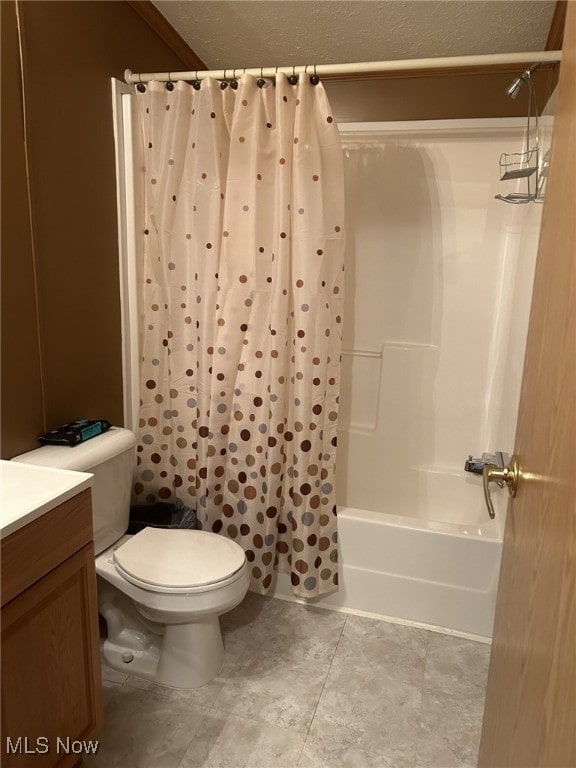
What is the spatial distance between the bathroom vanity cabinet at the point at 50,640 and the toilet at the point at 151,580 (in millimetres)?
291

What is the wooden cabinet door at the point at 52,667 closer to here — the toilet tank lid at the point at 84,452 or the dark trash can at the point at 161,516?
the toilet tank lid at the point at 84,452

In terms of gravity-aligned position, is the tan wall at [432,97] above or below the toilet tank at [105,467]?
above

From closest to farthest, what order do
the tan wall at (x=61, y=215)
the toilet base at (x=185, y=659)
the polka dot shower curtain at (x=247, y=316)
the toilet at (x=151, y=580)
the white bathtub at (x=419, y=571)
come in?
the tan wall at (x=61, y=215) → the toilet at (x=151, y=580) → the toilet base at (x=185, y=659) → the polka dot shower curtain at (x=247, y=316) → the white bathtub at (x=419, y=571)

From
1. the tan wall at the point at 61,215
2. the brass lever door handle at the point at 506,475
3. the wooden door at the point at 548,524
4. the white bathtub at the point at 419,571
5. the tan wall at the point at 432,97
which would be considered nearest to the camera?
the wooden door at the point at 548,524

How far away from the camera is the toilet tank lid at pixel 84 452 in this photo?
1544 mm

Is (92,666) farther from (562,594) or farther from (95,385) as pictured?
(562,594)

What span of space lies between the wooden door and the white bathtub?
36.7 inches

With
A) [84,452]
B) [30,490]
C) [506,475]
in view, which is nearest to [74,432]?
[84,452]

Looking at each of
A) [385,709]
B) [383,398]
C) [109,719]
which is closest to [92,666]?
[109,719]

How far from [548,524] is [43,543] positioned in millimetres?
998

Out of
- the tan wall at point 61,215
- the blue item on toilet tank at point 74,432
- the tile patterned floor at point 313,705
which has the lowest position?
the tile patterned floor at point 313,705

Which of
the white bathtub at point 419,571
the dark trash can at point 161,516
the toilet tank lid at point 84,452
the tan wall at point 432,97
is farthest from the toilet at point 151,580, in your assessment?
the tan wall at point 432,97

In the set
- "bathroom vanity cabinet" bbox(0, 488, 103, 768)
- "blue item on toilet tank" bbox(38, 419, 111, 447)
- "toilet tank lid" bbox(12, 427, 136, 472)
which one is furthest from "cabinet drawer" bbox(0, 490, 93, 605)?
"blue item on toilet tank" bbox(38, 419, 111, 447)

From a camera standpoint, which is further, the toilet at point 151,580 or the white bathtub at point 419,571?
the white bathtub at point 419,571
